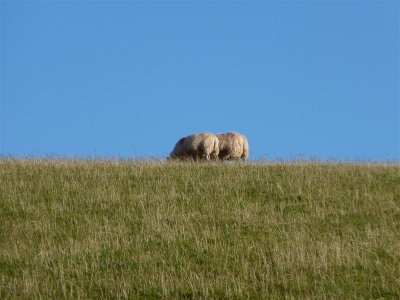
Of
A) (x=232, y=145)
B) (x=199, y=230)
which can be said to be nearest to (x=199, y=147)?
(x=232, y=145)

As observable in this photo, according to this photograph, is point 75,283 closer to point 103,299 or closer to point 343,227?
point 103,299

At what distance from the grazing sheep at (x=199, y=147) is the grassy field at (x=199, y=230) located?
7.04m

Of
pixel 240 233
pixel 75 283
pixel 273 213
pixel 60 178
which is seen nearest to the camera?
pixel 75 283

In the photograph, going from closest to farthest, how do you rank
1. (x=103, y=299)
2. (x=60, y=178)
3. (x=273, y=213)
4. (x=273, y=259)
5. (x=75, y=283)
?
(x=103, y=299)
(x=75, y=283)
(x=273, y=259)
(x=273, y=213)
(x=60, y=178)

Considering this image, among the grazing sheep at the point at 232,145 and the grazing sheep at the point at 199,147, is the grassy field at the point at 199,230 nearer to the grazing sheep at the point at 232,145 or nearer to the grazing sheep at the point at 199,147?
the grazing sheep at the point at 199,147

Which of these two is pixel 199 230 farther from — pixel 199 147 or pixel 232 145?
pixel 232 145

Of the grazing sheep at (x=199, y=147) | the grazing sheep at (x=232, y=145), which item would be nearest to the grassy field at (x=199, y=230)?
the grazing sheep at (x=199, y=147)

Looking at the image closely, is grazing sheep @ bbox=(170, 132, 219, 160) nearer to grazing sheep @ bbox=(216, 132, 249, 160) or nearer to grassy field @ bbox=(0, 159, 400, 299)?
grazing sheep @ bbox=(216, 132, 249, 160)

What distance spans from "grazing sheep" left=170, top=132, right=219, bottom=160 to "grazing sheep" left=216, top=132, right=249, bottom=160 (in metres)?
0.35

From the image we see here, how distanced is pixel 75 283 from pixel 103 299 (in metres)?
0.88

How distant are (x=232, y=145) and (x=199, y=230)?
46.1 feet

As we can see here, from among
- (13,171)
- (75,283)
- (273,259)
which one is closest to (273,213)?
(273,259)

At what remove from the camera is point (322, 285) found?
34.2 feet

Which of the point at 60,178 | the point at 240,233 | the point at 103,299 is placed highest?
the point at 60,178
